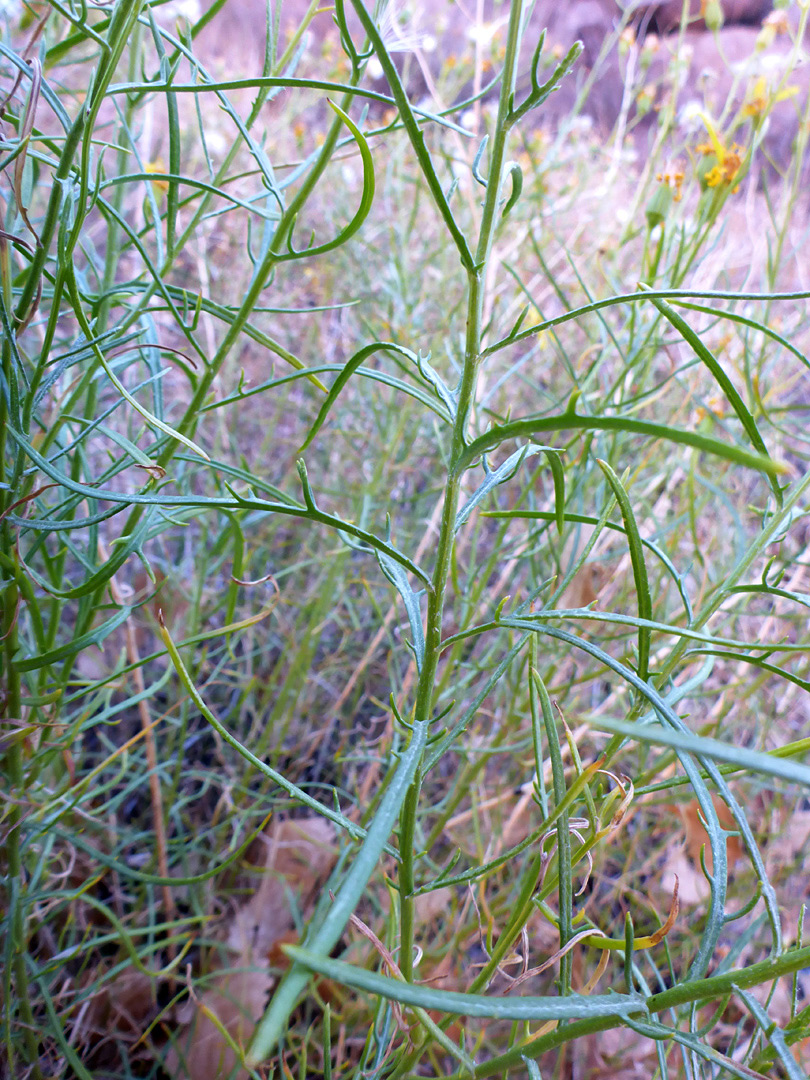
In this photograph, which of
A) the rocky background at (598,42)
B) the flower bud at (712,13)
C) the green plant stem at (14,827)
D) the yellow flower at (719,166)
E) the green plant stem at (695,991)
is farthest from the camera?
the rocky background at (598,42)

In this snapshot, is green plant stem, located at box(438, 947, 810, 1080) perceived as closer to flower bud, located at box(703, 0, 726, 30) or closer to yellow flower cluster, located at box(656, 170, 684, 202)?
yellow flower cluster, located at box(656, 170, 684, 202)

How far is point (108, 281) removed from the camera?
1.29ft

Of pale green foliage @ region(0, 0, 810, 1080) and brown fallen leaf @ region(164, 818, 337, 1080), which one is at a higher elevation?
pale green foliage @ region(0, 0, 810, 1080)

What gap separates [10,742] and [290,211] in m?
0.27

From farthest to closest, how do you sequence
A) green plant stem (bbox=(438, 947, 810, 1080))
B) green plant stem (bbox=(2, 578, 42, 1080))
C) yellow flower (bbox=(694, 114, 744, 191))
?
yellow flower (bbox=(694, 114, 744, 191)), green plant stem (bbox=(2, 578, 42, 1080)), green plant stem (bbox=(438, 947, 810, 1080))

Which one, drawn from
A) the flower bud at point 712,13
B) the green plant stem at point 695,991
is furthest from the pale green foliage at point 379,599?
the flower bud at point 712,13

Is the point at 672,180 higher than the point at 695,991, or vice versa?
the point at 672,180

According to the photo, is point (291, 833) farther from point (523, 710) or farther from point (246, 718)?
point (523, 710)

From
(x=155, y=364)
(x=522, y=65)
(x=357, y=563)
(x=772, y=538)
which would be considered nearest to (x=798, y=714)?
(x=357, y=563)

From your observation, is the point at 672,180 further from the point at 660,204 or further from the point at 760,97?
the point at 760,97

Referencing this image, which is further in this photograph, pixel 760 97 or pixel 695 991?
pixel 760 97

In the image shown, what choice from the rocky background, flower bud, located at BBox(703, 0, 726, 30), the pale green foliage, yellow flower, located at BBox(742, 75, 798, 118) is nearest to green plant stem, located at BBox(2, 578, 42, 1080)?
the pale green foliage

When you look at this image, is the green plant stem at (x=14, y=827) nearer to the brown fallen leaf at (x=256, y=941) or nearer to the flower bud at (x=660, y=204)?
the brown fallen leaf at (x=256, y=941)

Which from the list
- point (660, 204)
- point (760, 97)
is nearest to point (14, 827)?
point (660, 204)
